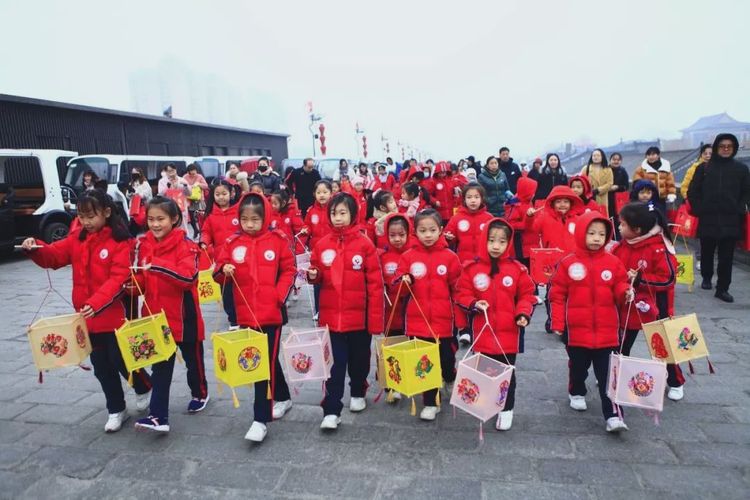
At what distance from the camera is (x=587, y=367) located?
3234 mm

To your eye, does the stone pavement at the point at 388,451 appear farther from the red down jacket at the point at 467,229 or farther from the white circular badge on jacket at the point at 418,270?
the red down jacket at the point at 467,229

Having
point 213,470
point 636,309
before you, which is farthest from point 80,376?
point 636,309

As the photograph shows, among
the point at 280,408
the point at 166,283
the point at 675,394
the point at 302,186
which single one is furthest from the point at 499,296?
the point at 302,186

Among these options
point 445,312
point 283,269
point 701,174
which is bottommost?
point 445,312

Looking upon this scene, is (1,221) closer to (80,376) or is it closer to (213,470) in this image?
(80,376)

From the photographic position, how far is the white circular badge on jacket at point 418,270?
3.35m

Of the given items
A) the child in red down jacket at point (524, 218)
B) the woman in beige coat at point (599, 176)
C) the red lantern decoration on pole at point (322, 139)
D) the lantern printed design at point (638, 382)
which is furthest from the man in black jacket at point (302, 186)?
the red lantern decoration on pole at point (322, 139)

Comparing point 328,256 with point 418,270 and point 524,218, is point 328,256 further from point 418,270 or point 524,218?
point 524,218

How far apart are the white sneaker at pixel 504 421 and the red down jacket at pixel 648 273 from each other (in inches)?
38.4

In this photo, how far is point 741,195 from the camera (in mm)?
5703

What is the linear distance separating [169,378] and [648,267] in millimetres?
3257

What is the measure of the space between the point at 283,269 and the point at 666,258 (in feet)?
8.40

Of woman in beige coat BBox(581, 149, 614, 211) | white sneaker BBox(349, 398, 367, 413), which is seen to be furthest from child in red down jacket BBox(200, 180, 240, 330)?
woman in beige coat BBox(581, 149, 614, 211)

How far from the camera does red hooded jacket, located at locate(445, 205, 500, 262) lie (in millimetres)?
4633
